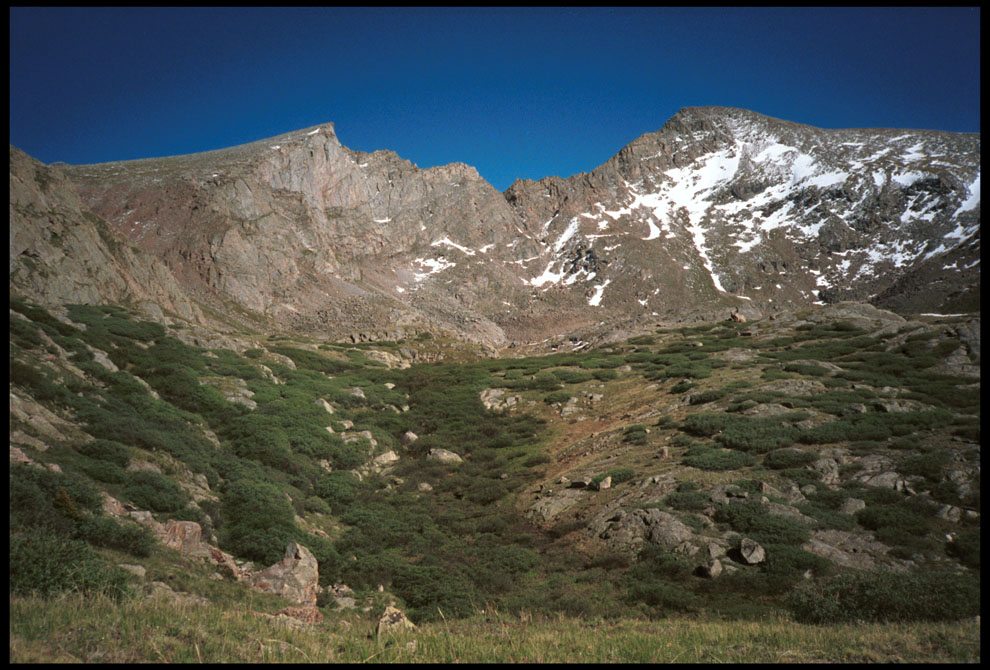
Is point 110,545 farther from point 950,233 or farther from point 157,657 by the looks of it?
point 950,233

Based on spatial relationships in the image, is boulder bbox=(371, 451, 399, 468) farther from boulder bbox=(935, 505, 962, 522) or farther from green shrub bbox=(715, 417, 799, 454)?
boulder bbox=(935, 505, 962, 522)

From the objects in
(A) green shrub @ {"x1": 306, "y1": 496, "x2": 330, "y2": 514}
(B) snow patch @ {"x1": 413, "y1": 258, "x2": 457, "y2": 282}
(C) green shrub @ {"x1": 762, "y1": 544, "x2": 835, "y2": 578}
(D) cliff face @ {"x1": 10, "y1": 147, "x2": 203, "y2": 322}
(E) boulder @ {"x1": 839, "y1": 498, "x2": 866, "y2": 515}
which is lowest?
(C) green shrub @ {"x1": 762, "y1": 544, "x2": 835, "y2": 578}

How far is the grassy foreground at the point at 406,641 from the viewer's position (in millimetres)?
6332

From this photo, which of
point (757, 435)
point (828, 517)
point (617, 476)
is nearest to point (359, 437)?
point (617, 476)

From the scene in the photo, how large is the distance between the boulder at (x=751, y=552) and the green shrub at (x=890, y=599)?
1542 millimetres

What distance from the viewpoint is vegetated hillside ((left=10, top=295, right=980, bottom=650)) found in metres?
11.4

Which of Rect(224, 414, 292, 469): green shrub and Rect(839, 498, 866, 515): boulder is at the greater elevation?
Rect(224, 414, 292, 469): green shrub

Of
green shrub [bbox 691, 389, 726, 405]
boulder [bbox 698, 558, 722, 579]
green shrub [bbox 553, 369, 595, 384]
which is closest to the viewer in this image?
boulder [bbox 698, 558, 722, 579]

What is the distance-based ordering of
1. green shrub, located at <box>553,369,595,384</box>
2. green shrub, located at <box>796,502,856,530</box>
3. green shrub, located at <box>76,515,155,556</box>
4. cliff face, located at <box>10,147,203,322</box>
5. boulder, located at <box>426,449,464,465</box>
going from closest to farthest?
green shrub, located at <box>76,515,155,556</box> < green shrub, located at <box>796,502,856,530</box> < boulder, located at <box>426,449,464,465</box> < green shrub, located at <box>553,369,595,384</box> < cliff face, located at <box>10,147,203,322</box>

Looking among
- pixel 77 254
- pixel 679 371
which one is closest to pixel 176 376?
pixel 679 371

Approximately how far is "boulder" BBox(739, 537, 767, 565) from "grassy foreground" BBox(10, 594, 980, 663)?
373cm

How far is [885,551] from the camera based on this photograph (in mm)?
13633

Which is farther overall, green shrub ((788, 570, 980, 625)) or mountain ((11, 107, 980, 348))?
mountain ((11, 107, 980, 348))

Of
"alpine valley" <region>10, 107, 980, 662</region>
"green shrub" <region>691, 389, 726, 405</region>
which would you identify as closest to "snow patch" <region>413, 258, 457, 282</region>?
"alpine valley" <region>10, 107, 980, 662</region>
